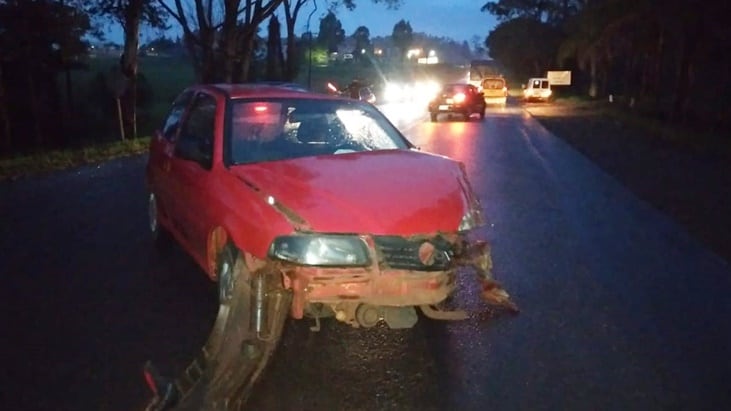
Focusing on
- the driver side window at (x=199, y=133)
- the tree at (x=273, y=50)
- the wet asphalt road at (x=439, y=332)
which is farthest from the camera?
the tree at (x=273, y=50)

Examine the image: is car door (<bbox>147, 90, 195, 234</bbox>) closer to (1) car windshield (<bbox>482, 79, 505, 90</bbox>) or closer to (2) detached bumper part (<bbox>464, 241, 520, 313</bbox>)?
(2) detached bumper part (<bbox>464, 241, 520, 313</bbox>)

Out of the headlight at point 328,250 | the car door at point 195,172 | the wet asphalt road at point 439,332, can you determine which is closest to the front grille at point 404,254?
the headlight at point 328,250

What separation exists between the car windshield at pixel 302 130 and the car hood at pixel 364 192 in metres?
0.37

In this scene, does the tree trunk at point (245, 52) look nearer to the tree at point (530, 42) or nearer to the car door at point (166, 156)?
the car door at point (166, 156)

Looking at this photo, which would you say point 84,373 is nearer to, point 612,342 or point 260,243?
point 260,243

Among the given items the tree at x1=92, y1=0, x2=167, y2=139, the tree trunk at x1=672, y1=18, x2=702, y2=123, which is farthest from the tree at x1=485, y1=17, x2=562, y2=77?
the tree at x1=92, y1=0, x2=167, y2=139

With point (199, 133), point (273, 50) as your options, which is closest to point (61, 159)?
point (199, 133)

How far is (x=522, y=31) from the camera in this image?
85.6 meters

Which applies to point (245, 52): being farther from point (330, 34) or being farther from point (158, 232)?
point (330, 34)

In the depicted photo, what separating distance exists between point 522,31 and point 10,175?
7310 centimetres

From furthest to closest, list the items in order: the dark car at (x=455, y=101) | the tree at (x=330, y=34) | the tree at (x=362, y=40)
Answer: the tree at (x=362, y=40), the tree at (x=330, y=34), the dark car at (x=455, y=101)

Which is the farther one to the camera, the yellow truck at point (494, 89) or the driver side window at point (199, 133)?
the yellow truck at point (494, 89)

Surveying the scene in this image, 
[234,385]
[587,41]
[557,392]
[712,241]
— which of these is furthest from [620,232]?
[587,41]

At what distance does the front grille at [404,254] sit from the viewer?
20.5 feet
